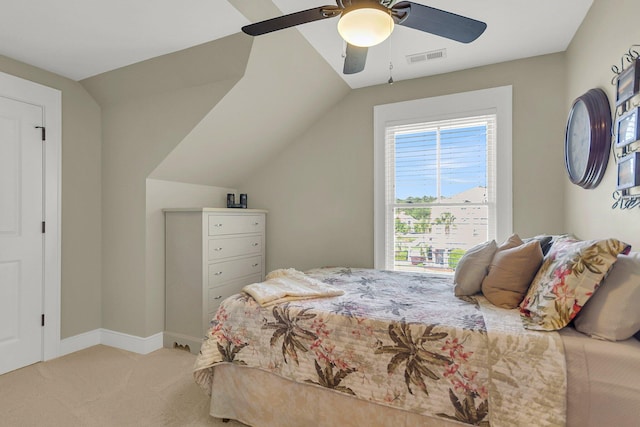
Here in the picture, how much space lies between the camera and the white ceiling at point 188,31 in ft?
6.53

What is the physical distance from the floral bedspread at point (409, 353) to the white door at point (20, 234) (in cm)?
181

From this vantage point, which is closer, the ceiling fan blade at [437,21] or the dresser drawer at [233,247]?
the ceiling fan blade at [437,21]

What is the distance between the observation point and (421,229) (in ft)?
10.6

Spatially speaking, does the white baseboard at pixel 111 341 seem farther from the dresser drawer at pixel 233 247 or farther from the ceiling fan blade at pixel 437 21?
the ceiling fan blade at pixel 437 21

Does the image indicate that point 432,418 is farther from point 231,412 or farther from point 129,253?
point 129,253

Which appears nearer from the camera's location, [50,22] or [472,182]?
[50,22]

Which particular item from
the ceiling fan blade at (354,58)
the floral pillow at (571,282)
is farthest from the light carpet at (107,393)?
the ceiling fan blade at (354,58)

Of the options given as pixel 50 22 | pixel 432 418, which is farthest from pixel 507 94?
pixel 50 22

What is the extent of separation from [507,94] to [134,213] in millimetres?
3457

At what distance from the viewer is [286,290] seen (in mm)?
2047

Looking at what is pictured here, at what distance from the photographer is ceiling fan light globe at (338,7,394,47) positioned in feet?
4.54

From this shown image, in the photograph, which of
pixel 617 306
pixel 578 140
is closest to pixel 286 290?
pixel 617 306

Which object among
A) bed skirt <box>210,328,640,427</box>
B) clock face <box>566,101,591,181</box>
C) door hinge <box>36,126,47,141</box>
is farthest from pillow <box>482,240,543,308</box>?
door hinge <box>36,126,47,141</box>

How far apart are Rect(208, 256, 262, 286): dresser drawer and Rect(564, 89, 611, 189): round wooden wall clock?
9.50 feet
